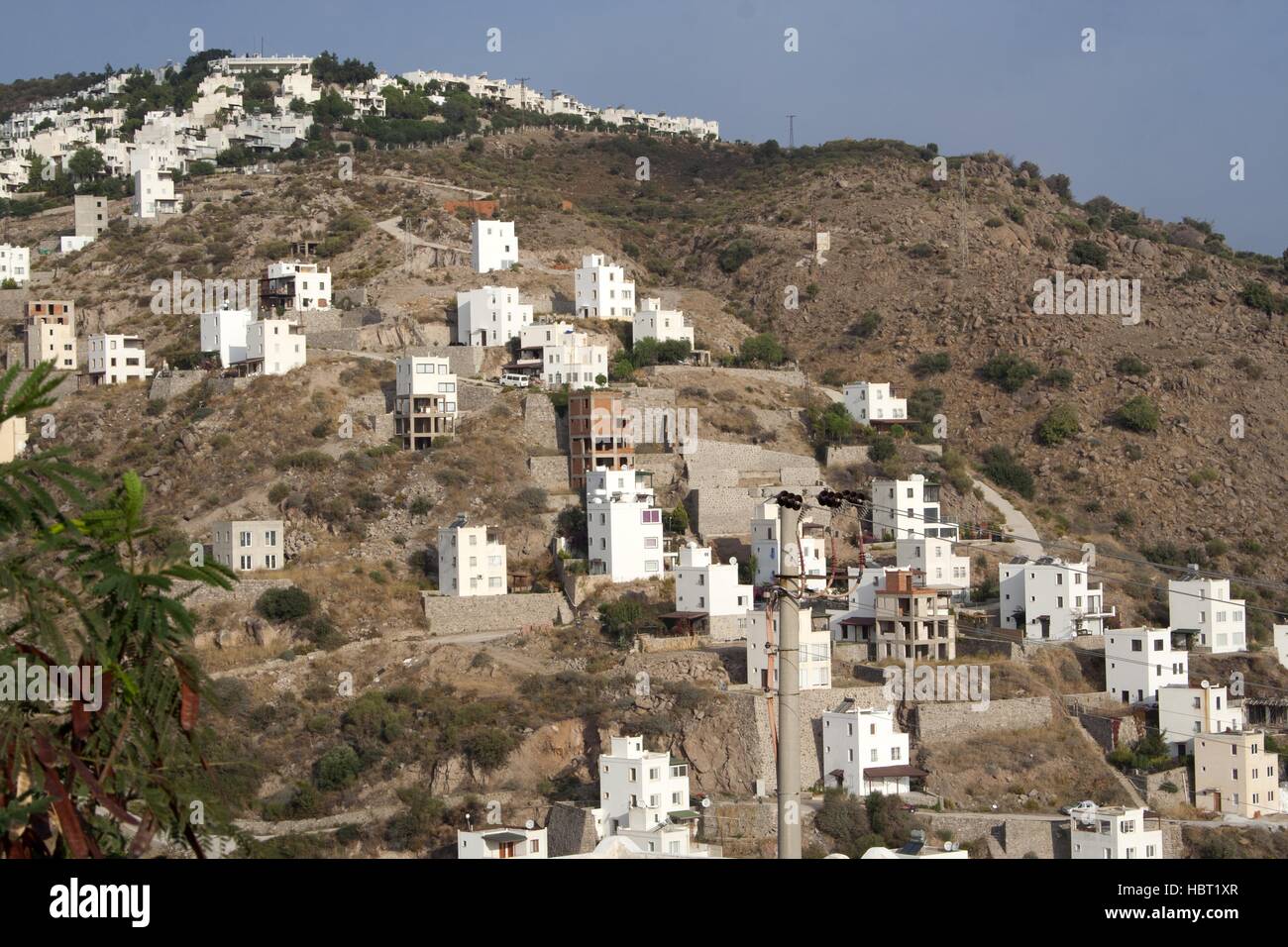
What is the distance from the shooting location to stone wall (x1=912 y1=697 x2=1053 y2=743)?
34438 millimetres

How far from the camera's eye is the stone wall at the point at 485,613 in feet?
127

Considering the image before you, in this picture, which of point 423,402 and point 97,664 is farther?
point 423,402

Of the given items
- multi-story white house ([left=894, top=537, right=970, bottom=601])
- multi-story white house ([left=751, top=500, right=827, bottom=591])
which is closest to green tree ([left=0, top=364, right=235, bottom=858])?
multi-story white house ([left=751, top=500, right=827, bottom=591])

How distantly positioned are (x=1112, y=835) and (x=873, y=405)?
23.5 m

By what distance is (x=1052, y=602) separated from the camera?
38.8m

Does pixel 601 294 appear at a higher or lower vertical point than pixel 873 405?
higher

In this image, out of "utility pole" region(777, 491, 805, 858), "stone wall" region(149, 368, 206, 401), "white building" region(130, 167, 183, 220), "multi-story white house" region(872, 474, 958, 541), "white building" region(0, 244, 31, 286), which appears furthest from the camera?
"white building" region(130, 167, 183, 220)

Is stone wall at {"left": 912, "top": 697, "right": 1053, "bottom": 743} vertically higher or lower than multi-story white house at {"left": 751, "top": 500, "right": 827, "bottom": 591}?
lower

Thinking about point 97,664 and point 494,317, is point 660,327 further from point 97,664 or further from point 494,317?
point 97,664

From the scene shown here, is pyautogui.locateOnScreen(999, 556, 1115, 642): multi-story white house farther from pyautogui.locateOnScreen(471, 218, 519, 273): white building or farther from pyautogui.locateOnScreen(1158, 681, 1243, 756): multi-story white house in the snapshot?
pyautogui.locateOnScreen(471, 218, 519, 273): white building

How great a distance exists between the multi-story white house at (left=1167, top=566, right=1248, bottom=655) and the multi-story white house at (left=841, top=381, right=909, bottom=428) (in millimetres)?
12540

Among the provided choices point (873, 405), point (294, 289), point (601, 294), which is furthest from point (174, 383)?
point (873, 405)

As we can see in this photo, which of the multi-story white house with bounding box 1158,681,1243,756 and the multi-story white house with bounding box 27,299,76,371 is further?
the multi-story white house with bounding box 27,299,76,371

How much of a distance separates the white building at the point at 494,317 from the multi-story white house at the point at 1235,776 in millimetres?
23117
